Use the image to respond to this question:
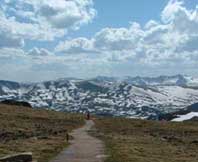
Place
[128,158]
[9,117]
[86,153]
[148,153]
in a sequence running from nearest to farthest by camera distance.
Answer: [128,158], [86,153], [148,153], [9,117]

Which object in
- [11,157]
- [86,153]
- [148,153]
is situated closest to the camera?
[11,157]

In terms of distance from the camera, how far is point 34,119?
10206cm

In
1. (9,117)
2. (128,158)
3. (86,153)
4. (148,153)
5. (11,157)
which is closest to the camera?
(11,157)

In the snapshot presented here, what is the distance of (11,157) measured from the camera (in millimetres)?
31031

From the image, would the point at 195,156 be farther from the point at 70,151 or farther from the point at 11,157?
the point at 11,157

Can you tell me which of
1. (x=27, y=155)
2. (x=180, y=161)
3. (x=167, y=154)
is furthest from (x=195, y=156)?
(x=27, y=155)

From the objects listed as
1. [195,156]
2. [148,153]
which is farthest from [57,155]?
[195,156]

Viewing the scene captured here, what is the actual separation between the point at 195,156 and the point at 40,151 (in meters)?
12.8

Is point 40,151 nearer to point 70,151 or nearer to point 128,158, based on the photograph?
point 70,151

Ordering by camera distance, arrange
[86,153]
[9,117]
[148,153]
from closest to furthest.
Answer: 1. [86,153]
2. [148,153]
3. [9,117]

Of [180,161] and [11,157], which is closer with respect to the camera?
[11,157]

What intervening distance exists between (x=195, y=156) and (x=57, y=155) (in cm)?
1194

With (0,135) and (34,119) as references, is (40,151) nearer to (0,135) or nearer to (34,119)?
(0,135)

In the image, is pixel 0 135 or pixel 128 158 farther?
pixel 0 135
